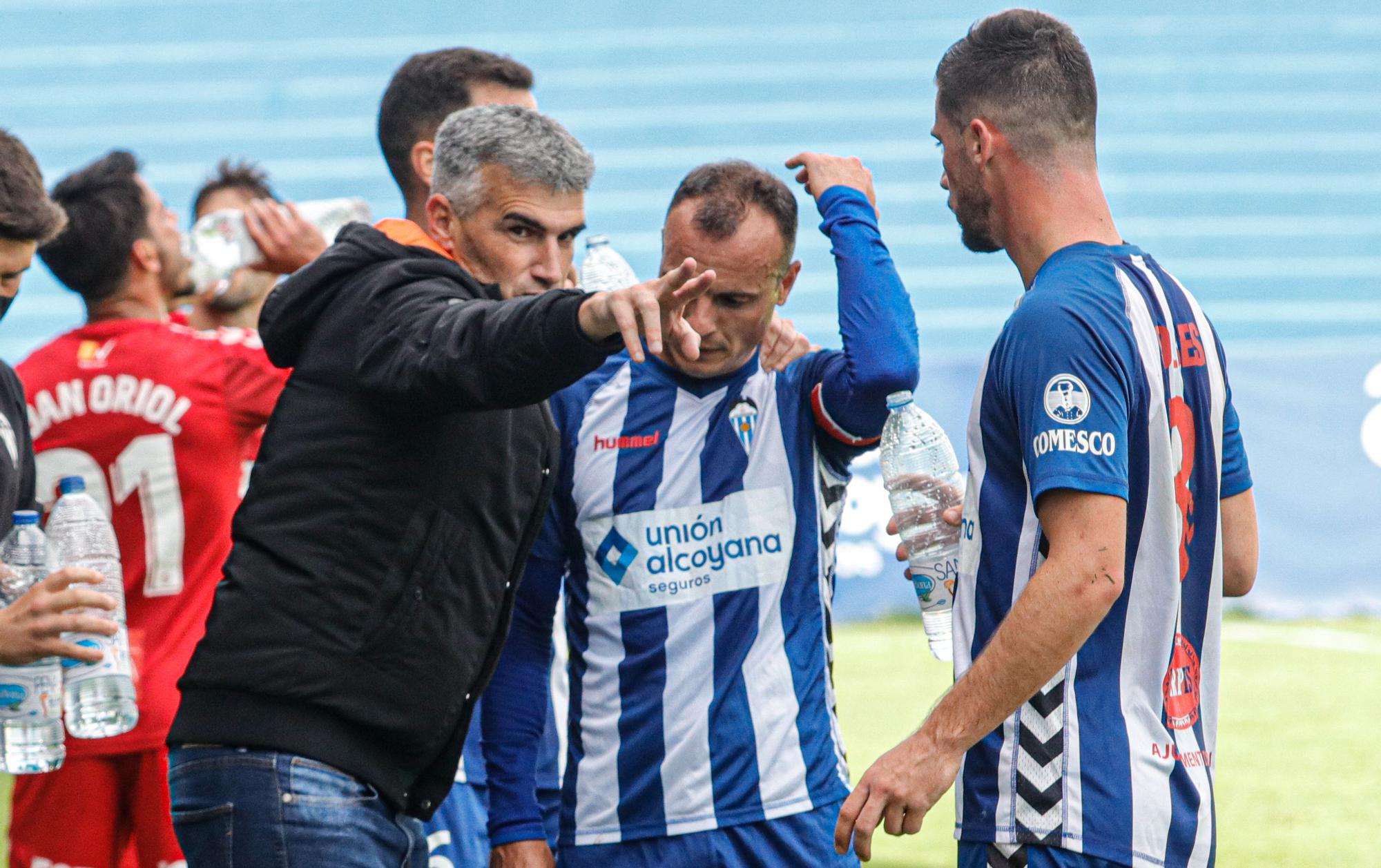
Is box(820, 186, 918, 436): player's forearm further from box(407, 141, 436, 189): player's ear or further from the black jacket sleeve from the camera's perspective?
box(407, 141, 436, 189): player's ear

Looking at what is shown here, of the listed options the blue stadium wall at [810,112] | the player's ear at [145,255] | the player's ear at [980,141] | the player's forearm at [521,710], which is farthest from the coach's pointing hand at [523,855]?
the blue stadium wall at [810,112]

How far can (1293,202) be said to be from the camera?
2139 centimetres

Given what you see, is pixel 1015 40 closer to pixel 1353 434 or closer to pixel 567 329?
pixel 567 329

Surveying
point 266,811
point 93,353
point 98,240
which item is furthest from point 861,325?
point 98,240

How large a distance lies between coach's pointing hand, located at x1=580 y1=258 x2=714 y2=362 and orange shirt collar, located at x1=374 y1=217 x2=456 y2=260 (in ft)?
2.06

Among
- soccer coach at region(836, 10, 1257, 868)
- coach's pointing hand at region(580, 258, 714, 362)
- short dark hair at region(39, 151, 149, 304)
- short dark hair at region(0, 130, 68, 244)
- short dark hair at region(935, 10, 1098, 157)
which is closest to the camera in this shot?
coach's pointing hand at region(580, 258, 714, 362)

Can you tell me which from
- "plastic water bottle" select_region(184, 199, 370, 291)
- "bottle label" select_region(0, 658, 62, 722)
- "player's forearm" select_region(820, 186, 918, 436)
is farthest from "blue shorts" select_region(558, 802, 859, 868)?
"plastic water bottle" select_region(184, 199, 370, 291)

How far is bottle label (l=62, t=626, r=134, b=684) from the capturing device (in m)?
3.36

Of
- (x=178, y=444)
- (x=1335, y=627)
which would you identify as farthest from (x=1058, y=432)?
(x=1335, y=627)

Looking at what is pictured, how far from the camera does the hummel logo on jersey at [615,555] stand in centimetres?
337

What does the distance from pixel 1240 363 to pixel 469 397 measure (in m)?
9.84

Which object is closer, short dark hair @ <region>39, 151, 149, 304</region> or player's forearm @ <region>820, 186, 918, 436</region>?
player's forearm @ <region>820, 186, 918, 436</region>

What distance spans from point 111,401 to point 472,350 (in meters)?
2.30

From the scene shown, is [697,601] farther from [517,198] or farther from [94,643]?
[94,643]
